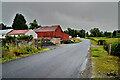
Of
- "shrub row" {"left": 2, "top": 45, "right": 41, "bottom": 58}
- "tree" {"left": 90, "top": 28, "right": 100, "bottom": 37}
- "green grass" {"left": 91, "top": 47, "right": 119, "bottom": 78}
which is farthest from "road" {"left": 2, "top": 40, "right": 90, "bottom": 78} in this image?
"tree" {"left": 90, "top": 28, "right": 100, "bottom": 37}

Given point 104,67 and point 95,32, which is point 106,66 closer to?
point 104,67

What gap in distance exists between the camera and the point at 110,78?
3.67 meters

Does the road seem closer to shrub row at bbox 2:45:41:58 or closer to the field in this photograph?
the field

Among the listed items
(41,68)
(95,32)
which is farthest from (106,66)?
(95,32)

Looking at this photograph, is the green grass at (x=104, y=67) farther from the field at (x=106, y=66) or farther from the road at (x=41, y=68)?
the road at (x=41, y=68)

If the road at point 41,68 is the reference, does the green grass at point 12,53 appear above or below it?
above

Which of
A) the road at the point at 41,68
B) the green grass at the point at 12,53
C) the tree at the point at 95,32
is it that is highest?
the tree at the point at 95,32

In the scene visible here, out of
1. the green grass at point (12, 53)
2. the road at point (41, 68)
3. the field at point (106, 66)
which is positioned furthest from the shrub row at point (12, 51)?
the field at point (106, 66)

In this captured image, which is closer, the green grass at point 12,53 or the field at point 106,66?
the field at point 106,66

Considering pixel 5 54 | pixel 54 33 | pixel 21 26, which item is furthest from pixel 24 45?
pixel 21 26

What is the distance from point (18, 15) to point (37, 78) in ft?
200

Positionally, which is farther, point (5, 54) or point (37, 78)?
point (5, 54)

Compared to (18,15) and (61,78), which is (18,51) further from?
(18,15)

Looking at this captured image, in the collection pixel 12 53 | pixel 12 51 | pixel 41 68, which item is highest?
pixel 12 51
